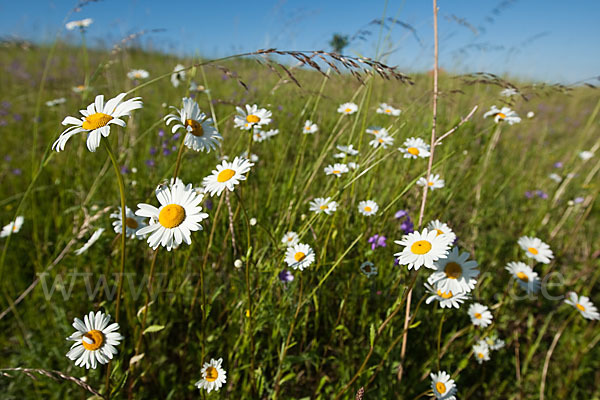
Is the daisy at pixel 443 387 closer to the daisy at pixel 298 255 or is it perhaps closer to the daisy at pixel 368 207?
the daisy at pixel 298 255

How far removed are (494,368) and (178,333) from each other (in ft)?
4.91

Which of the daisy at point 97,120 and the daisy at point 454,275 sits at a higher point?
the daisy at point 97,120

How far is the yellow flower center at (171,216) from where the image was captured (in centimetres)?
70

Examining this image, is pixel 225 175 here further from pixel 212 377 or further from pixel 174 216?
pixel 212 377

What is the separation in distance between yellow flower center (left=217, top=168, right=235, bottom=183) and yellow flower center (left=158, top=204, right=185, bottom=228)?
0.18 meters

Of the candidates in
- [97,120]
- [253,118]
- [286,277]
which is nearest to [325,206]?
[286,277]

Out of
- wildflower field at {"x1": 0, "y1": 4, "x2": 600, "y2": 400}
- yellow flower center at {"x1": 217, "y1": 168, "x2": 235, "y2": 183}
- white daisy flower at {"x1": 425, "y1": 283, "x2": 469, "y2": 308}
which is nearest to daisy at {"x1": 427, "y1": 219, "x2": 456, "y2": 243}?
wildflower field at {"x1": 0, "y1": 4, "x2": 600, "y2": 400}

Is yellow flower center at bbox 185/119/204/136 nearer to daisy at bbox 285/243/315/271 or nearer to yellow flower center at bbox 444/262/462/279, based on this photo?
daisy at bbox 285/243/315/271

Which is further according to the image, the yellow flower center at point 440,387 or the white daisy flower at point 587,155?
the white daisy flower at point 587,155

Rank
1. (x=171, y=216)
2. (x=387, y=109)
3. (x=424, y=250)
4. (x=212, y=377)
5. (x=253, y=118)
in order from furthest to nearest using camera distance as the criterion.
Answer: (x=387, y=109) → (x=253, y=118) → (x=212, y=377) → (x=424, y=250) → (x=171, y=216)

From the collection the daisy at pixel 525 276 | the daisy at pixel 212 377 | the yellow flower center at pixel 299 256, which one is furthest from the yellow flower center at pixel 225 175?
the daisy at pixel 525 276

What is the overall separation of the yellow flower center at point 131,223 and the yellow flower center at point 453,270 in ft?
3.67

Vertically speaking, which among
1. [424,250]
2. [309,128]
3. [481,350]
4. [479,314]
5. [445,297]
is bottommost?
[481,350]

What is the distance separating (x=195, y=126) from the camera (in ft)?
2.80
